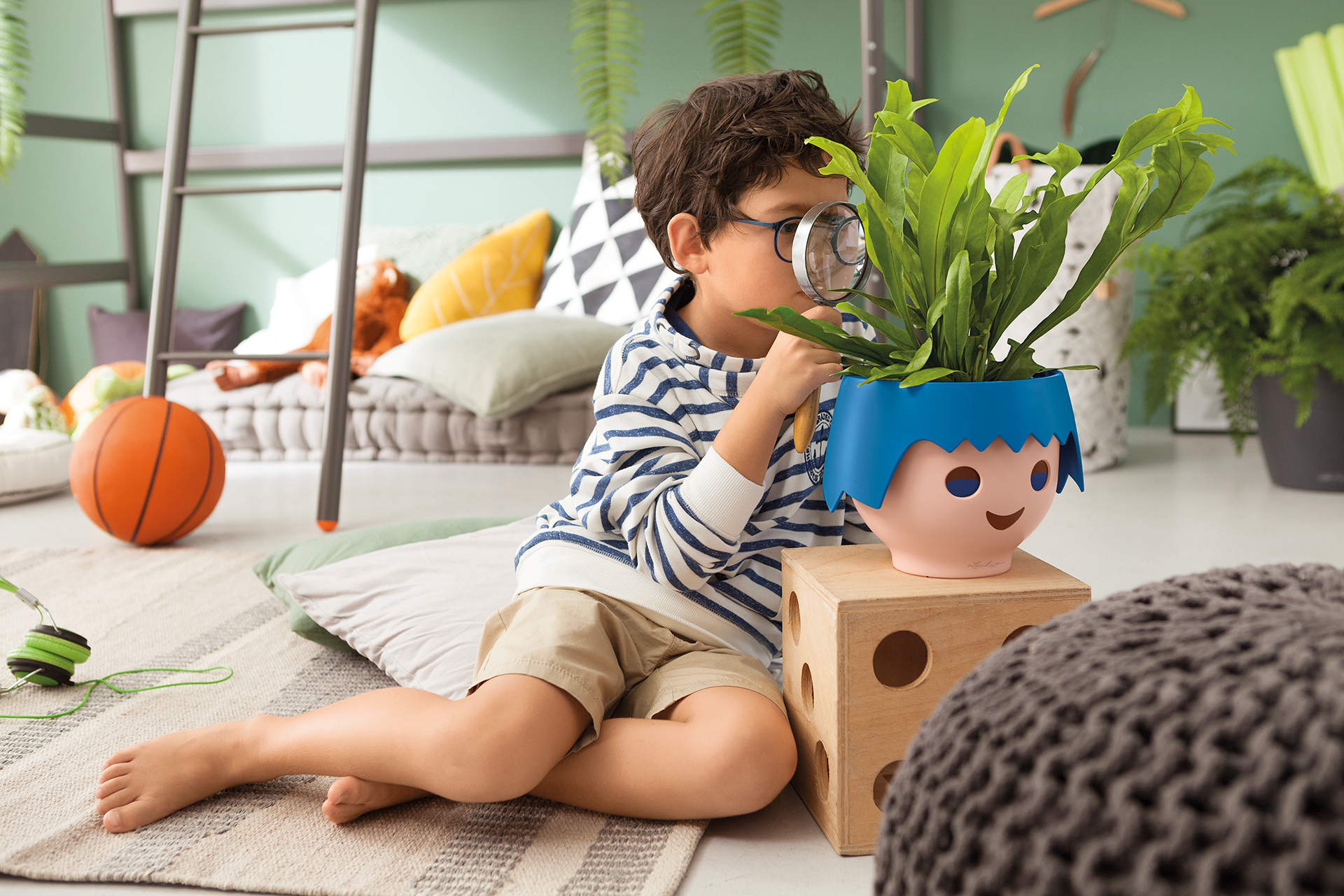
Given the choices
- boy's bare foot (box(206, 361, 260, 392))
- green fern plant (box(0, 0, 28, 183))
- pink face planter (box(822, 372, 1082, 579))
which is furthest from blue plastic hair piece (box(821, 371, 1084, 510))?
boy's bare foot (box(206, 361, 260, 392))

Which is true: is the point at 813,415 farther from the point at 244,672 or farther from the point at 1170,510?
the point at 1170,510

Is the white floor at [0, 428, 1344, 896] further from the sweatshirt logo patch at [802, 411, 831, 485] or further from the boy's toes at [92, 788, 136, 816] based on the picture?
the boy's toes at [92, 788, 136, 816]

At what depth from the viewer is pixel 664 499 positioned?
0.86m

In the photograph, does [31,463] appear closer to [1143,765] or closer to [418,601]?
[418,601]

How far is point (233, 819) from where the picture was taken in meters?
0.82

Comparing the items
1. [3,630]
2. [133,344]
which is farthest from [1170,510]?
Answer: [133,344]

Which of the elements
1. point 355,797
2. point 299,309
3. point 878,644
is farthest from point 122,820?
point 299,309

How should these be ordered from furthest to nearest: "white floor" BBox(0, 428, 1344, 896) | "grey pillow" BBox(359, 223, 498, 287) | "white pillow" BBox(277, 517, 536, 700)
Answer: "grey pillow" BBox(359, 223, 498, 287), "white floor" BBox(0, 428, 1344, 896), "white pillow" BBox(277, 517, 536, 700)

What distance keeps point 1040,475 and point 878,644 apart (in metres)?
0.17

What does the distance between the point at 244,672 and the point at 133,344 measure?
2427 millimetres

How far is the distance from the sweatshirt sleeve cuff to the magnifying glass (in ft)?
0.20

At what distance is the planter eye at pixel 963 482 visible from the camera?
73 centimetres

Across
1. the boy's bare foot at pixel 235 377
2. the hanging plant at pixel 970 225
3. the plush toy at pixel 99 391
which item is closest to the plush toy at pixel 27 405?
the plush toy at pixel 99 391

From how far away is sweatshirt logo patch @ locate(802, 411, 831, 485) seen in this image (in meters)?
0.94
